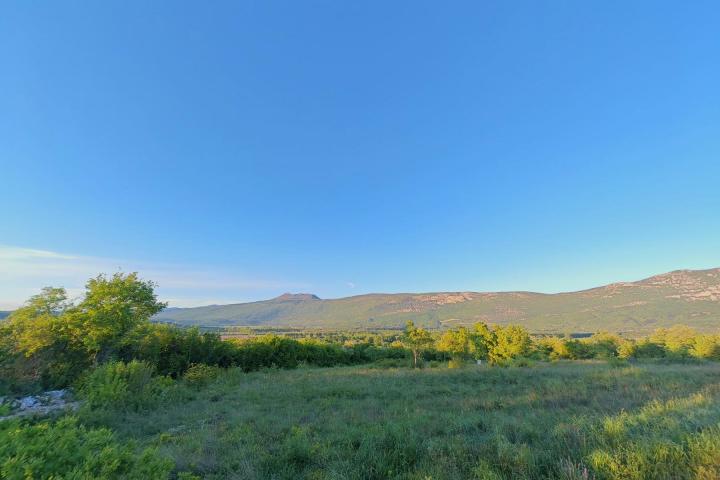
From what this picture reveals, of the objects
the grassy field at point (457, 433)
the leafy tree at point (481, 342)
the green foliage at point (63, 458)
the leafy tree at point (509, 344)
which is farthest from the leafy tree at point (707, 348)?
the green foliage at point (63, 458)

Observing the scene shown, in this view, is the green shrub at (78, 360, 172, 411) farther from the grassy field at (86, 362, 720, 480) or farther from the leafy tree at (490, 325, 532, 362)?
the leafy tree at (490, 325, 532, 362)

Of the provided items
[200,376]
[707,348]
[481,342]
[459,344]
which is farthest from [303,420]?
[707,348]

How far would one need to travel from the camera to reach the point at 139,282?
57.4 feet

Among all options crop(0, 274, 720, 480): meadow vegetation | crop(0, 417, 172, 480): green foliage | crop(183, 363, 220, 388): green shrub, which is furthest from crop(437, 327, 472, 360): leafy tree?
crop(0, 417, 172, 480): green foliage

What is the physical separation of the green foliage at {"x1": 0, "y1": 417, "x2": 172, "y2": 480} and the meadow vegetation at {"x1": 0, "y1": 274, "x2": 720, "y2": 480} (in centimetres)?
1

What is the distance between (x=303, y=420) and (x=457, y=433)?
454 centimetres

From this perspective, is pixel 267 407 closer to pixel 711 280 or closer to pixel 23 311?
pixel 23 311

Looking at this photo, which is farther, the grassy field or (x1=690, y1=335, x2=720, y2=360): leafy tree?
(x1=690, y1=335, x2=720, y2=360): leafy tree

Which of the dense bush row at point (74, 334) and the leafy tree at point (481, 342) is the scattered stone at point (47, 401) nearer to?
the dense bush row at point (74, 334)

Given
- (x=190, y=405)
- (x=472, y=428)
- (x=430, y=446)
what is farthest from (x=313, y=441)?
(x=190, y=405)

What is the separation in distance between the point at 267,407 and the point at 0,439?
9.68 m

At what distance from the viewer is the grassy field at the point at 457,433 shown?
153 inches

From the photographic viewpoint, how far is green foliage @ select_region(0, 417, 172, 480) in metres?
2.07

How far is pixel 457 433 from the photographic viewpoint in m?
6.16
